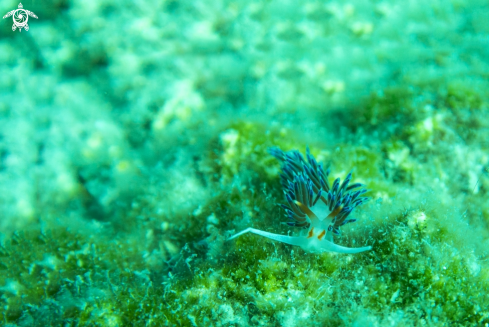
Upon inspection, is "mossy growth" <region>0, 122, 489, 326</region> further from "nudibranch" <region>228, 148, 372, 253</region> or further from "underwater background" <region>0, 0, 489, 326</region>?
"nudibranch" <region>228, 148, 372, 253</region>

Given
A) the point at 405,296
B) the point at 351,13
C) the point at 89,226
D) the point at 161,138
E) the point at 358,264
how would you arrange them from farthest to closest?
the point at 351,13, the point at 161,138, the point at 89,226, the point at 358,264, the point at 405,296

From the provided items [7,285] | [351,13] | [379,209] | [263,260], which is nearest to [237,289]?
[263,260]

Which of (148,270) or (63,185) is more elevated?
(63,185)

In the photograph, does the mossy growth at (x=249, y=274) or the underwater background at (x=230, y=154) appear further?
the underwater background at (x=230, y=154)

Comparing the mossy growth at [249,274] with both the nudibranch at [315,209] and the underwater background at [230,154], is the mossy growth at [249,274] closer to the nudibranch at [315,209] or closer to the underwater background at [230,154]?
the underwater background at [230,154]

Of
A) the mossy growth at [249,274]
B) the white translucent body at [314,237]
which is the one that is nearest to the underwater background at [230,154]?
the mossy growth at [249,274]

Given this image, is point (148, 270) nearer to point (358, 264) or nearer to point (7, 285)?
point (7, 285)

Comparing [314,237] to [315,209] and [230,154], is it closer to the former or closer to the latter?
[315,209]
